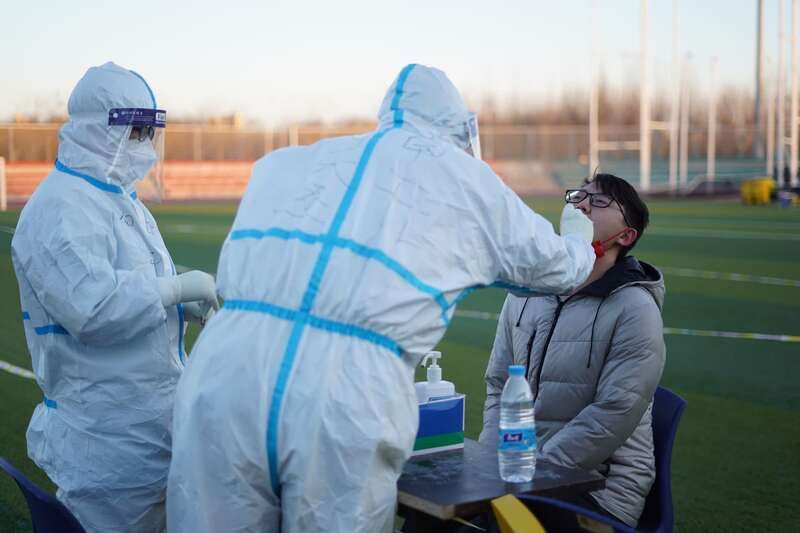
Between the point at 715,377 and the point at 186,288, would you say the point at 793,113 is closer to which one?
the point at 715,377

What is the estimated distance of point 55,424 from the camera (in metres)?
3.87

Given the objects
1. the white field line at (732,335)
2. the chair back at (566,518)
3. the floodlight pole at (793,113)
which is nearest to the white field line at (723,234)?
the white field line at (732,335)

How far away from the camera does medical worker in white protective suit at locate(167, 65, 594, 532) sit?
2818 mm

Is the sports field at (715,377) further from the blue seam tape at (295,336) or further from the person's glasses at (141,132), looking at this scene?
the blue seam tape at (295,336)

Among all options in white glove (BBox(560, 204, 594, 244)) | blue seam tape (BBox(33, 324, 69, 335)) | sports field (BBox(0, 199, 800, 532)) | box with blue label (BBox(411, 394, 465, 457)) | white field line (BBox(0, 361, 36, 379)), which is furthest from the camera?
white field line (BBox(0, 361, 36, 379))

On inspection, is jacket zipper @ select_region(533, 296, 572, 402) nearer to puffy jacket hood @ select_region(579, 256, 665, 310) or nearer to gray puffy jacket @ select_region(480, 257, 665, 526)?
gray puffy jacket @ select_region(480, 257, 665, 526)

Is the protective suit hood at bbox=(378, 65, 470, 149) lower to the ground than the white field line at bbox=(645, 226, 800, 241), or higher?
higher

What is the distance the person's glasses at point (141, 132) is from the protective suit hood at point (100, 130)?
5cm

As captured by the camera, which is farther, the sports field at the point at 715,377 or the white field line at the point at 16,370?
the white field line at the point at 16,370

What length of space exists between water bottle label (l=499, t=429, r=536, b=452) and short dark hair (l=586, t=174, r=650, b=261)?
130 centimetres

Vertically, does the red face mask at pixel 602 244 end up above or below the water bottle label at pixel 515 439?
above

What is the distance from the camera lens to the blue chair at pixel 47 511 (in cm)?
304

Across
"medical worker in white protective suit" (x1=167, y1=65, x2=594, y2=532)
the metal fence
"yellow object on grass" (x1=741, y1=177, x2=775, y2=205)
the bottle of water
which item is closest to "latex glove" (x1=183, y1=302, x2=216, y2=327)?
"medical worker in white protective suit" (x1=167, y1=65, x2=594, y2=532)

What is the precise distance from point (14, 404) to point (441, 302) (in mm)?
6277
